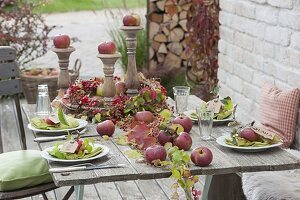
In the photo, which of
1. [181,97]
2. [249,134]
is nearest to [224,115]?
[181,97]

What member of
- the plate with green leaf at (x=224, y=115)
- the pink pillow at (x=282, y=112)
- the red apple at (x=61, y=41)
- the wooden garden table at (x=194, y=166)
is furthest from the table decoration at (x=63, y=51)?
the pink pillow at (x=282, y=112)

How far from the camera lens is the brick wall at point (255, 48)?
396 cm

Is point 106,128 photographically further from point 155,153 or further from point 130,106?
point 155,153

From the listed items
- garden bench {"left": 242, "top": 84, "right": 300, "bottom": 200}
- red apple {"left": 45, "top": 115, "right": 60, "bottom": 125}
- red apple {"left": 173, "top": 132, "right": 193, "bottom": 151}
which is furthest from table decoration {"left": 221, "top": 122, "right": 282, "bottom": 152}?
red apple {"left": 45, "top": 115, "right": 60, "bottom": 125}

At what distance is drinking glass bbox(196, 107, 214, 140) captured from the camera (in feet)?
9.68

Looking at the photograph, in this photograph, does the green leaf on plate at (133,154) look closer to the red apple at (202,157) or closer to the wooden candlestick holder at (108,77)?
the red apple at (202,157)

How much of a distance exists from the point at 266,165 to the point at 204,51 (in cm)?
329

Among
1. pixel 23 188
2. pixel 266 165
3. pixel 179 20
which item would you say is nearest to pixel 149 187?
pixel 23 188

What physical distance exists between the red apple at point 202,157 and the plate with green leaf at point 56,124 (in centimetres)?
67

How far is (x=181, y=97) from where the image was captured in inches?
131

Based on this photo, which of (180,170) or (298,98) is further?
(298,98)

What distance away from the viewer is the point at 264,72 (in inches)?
171

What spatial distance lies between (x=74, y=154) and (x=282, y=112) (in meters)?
1.53

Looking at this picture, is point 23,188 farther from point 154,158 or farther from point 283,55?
point 283,55
